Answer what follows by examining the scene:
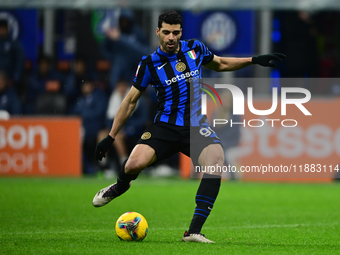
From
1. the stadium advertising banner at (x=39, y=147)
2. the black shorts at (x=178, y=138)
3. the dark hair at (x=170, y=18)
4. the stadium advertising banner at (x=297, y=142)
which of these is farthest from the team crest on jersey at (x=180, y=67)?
the stadium advertising banner at (x=39, y=147)

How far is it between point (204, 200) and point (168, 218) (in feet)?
6.64

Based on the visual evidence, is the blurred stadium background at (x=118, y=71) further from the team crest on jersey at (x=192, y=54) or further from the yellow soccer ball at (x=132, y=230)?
the yellow soccer ball at (x=132, y=230)

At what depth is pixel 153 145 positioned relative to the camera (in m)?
5.41

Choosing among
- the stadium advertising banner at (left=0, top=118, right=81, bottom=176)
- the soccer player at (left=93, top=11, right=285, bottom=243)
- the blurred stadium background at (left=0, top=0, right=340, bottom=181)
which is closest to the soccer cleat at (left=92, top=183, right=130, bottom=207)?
the soccer player at (left=93, top=11, right=285, bottom=243)

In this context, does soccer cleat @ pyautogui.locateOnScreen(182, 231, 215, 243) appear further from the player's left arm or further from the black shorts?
the player's left arm

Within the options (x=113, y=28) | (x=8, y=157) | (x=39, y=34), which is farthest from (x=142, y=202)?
(x=39, y=34)

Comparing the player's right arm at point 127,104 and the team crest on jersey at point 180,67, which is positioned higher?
the team crest on jersey at point 180,67

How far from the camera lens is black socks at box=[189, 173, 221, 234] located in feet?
17.1

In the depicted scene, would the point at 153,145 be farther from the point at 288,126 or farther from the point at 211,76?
the point at 211,76

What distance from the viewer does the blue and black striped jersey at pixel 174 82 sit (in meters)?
5.47

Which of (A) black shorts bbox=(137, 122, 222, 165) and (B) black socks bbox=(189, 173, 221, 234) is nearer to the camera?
(B) black socks bbox=(189, 173, 221, 234)

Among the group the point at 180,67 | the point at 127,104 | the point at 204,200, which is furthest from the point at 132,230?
the point at 180,67

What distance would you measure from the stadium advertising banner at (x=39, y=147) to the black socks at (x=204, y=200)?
736cm

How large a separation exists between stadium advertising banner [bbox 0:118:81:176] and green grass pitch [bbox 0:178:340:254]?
300mm
